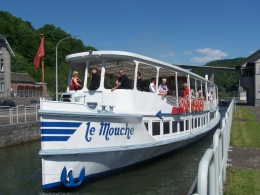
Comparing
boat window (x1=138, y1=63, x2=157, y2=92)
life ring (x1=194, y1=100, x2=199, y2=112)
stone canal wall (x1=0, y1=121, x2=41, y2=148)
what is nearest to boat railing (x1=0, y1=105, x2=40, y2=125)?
stone canal wall (x1=0, y1=121, x2=41, y2=148)

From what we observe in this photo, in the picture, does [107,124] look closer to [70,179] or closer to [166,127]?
[70,179]

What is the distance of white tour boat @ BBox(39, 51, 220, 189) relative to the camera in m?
8.28

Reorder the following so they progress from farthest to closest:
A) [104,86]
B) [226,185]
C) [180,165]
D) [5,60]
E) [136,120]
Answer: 1. [5,60]
2. [180,165]
3. [104,86]
4. [136,120]
5. [226,185]

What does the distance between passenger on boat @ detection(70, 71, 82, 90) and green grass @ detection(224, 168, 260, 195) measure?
18.5ft

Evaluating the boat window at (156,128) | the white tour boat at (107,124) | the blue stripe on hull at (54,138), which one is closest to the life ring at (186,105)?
the white tour boat at (107,124)

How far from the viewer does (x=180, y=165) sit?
12070 millimetres

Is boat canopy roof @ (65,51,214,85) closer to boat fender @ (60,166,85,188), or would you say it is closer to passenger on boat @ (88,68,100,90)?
passenger on boat @ (88,68,100,90)

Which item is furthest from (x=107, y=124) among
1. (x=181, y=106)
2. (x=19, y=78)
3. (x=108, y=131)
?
(x=19, y=78)

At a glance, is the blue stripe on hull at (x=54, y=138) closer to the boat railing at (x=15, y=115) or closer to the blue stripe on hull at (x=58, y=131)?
the blue stripe on hull at (x=58, y=131)

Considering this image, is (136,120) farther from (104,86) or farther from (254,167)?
(254,167)

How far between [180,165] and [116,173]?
2.97m

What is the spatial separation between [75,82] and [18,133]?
8.49 metres

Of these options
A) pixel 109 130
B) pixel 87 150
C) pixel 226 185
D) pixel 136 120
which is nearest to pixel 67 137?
pixel 87 150

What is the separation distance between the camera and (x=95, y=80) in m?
10.7
